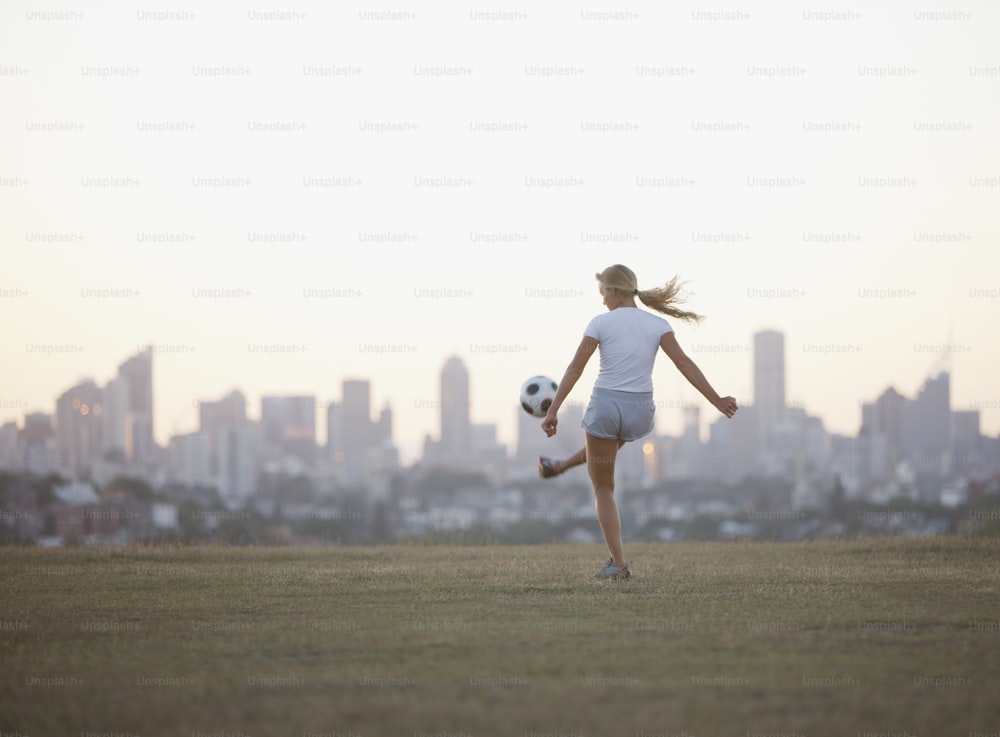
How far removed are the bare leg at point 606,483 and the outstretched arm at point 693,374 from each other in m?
0.80

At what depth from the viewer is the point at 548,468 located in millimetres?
10312

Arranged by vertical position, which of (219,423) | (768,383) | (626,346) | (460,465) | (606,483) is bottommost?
(460,465)

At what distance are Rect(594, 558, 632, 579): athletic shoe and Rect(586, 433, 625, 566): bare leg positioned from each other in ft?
0.22

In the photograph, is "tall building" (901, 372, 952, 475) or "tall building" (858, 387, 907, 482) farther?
"tall building" (858, 387, 907, 482)

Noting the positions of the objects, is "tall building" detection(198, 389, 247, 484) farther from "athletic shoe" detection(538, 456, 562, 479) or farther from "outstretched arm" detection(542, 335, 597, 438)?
"outstretched arm" detection(542, 335, 597, 438)

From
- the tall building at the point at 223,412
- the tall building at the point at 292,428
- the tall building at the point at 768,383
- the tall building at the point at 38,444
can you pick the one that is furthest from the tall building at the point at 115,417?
the tall building at the point at 768,383

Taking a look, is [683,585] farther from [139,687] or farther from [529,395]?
[139,687]

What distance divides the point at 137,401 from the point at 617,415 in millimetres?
113792

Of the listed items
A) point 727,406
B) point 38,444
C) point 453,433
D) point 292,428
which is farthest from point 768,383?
point 727,406

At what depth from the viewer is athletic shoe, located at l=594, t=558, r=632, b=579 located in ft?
31.6

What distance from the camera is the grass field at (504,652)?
16.5 feet

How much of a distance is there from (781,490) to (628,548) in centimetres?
11236

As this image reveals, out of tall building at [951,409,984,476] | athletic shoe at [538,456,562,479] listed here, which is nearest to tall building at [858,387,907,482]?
tall building at [951,409,984,476]

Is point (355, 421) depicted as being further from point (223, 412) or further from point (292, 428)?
point (223, 412)
